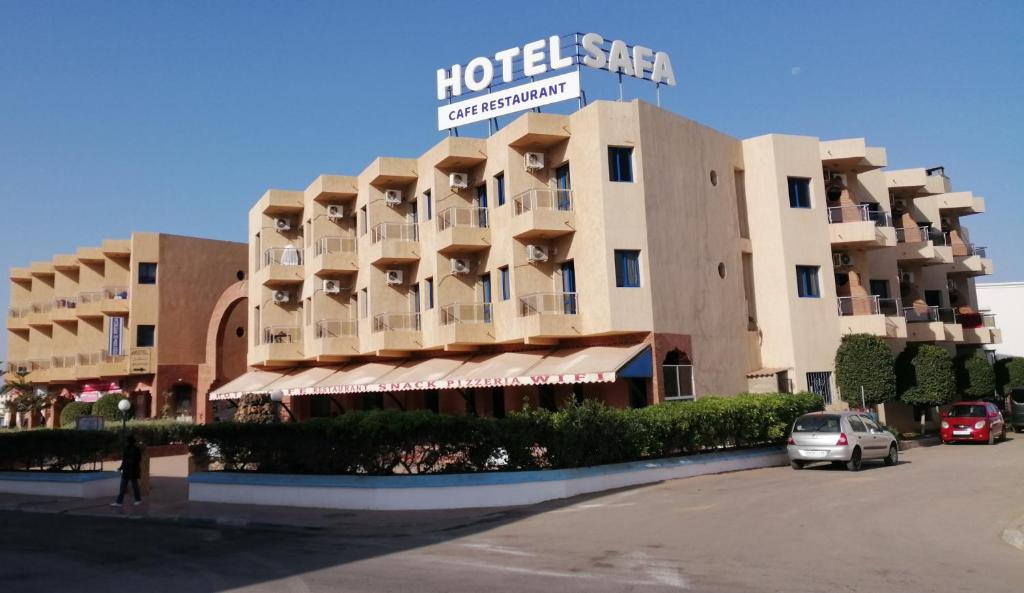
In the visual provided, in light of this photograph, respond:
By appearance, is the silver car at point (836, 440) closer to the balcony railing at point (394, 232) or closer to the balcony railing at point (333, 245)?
the balcony railing at point (394, 232)

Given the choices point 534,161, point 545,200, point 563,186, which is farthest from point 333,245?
point 563,186

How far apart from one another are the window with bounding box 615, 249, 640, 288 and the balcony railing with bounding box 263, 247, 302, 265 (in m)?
19.6

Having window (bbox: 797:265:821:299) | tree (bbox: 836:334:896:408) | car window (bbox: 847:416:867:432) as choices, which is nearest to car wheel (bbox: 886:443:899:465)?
car window (bbox: 847:416:867:432)

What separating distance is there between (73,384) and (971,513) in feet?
181

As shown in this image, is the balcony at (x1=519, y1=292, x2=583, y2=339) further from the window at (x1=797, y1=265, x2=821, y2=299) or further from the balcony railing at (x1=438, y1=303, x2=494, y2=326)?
the window at (x1=797, y1=265, x2=821, y2=299)

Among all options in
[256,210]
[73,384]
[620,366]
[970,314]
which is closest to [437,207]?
[620,366]

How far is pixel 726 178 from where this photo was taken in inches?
1204

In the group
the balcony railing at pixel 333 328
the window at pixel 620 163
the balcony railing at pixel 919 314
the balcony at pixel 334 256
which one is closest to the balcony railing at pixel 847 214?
the balcony railing at pixel 919 314

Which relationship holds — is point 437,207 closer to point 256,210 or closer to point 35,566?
point 256,210

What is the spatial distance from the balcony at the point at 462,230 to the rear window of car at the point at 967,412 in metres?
19.2

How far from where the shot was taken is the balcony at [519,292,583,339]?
Answer: 26.3m

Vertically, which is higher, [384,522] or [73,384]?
[73,384]

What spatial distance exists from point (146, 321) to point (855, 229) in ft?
129

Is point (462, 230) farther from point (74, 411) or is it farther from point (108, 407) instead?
point (74, 411)
